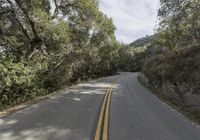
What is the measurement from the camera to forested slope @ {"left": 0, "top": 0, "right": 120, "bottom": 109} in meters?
9.84

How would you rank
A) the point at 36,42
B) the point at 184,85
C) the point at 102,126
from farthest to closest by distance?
the point at 36,42
the point at 184,85
the point at 102,126

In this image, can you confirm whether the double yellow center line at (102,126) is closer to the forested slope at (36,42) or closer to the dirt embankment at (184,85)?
the dirt embankment at (184,85)

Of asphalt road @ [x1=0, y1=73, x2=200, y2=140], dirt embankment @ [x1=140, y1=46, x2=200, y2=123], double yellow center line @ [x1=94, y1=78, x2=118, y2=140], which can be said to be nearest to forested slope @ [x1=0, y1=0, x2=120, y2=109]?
asphalt road @ [x1=0, y1=73, x2=200, y2=140]

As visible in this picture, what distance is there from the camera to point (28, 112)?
6906 millimetres

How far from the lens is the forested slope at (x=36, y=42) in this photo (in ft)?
32.3

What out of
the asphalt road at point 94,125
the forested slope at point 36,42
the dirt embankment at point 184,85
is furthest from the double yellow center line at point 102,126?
the forested slope at point 36,42

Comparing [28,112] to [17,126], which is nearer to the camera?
[17,126]

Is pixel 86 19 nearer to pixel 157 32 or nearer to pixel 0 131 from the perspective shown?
A: pixel 157 32

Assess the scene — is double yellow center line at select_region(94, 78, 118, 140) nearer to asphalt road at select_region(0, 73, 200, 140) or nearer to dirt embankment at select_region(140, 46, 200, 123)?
asphalt road at select_region(0, 73, 200, 140)

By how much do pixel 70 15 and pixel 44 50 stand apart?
3.61 meters

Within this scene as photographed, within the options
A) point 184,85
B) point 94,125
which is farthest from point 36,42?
point 184,85

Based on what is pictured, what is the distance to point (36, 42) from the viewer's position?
43.4 feet

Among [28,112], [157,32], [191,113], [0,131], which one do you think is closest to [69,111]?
[28,112]

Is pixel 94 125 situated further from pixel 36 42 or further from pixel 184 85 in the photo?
pixel 36 42
